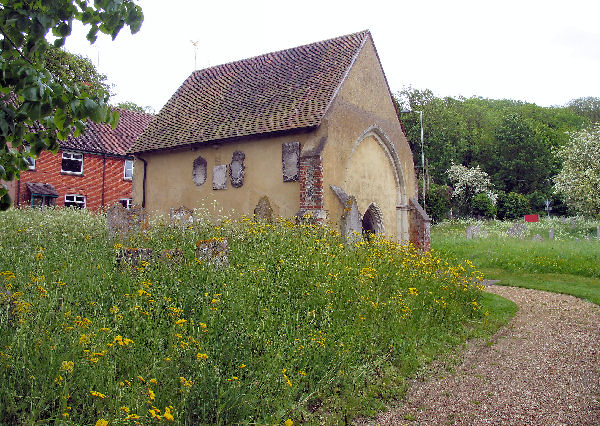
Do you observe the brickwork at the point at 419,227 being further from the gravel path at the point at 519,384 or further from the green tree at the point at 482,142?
the green tree at the point at 482,142

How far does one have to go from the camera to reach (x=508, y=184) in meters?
58.8

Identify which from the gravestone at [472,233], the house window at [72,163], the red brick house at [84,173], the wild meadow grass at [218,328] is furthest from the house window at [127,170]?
the wild meadow grass at [218,328]

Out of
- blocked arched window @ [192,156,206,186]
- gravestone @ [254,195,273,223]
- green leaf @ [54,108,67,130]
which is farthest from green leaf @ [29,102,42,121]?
blocked arched window @ [192,156,206,186]

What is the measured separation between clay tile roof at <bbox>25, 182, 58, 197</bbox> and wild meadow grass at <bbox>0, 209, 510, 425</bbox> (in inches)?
805

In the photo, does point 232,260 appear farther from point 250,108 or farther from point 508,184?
point 508,184

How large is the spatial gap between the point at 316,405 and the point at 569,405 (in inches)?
113

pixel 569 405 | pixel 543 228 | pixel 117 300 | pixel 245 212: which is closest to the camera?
pixel 569 405

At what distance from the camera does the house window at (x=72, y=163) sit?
29812 mm

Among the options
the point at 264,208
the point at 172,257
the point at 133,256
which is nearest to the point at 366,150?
the point at 264,208

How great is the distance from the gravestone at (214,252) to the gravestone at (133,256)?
2.48ft

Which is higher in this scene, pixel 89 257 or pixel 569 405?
pixel 89 257

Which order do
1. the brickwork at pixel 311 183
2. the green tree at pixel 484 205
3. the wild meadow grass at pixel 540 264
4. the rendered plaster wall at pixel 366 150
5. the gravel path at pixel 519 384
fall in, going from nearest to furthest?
A: the gravel path at pixel 519 384
the wild meadow grass at pixel 540 264
the brickwork at pixel 311 183
the rendered plaster wall at pixel 366 150
the green tree at pixel 484 205

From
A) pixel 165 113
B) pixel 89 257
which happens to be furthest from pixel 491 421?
pixel 165 113

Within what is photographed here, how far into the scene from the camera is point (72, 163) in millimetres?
30297
